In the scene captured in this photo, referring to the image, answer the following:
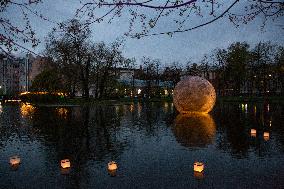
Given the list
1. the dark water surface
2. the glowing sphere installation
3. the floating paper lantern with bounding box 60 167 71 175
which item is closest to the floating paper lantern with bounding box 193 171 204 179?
the dark water surface

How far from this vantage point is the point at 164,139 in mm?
12164

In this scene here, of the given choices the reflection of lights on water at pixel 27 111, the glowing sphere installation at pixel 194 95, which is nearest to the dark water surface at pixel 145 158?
the glowing sphere installation at pixel 194 95

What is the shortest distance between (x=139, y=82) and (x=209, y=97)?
261 feet

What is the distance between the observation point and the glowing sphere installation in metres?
22.0

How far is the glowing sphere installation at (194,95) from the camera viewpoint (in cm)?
2197

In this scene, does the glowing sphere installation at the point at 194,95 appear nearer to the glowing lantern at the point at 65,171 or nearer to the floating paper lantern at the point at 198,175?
the floating paper lantern at the point at 198,175

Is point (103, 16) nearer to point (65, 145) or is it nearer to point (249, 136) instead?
point (65, 145)

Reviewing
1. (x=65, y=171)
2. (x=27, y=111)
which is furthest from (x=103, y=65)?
(x=65, y=171)

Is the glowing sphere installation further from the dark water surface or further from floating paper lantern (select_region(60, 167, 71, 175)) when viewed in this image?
floating paper lantern (select_region(60, 167, 71, 175))

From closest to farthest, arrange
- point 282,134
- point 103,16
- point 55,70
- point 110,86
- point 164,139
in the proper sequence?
point 103,16, point 164,139, point 282,134, point 55,70, point 110,86

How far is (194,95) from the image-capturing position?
72.2 feet

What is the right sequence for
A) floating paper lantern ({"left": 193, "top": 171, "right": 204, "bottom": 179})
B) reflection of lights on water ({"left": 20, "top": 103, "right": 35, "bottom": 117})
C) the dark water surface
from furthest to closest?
reflection of lights on water ({"left": 20, "top": 103, "right": 35, "bottom": 117}) → floating paper lantern ({"left": 193, "top": 171, "right": 204, "bottom": 179}) → the dark water surface

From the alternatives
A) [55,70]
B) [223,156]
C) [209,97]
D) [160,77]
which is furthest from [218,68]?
[223,156]

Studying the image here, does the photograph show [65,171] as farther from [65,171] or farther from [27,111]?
[27,111]
